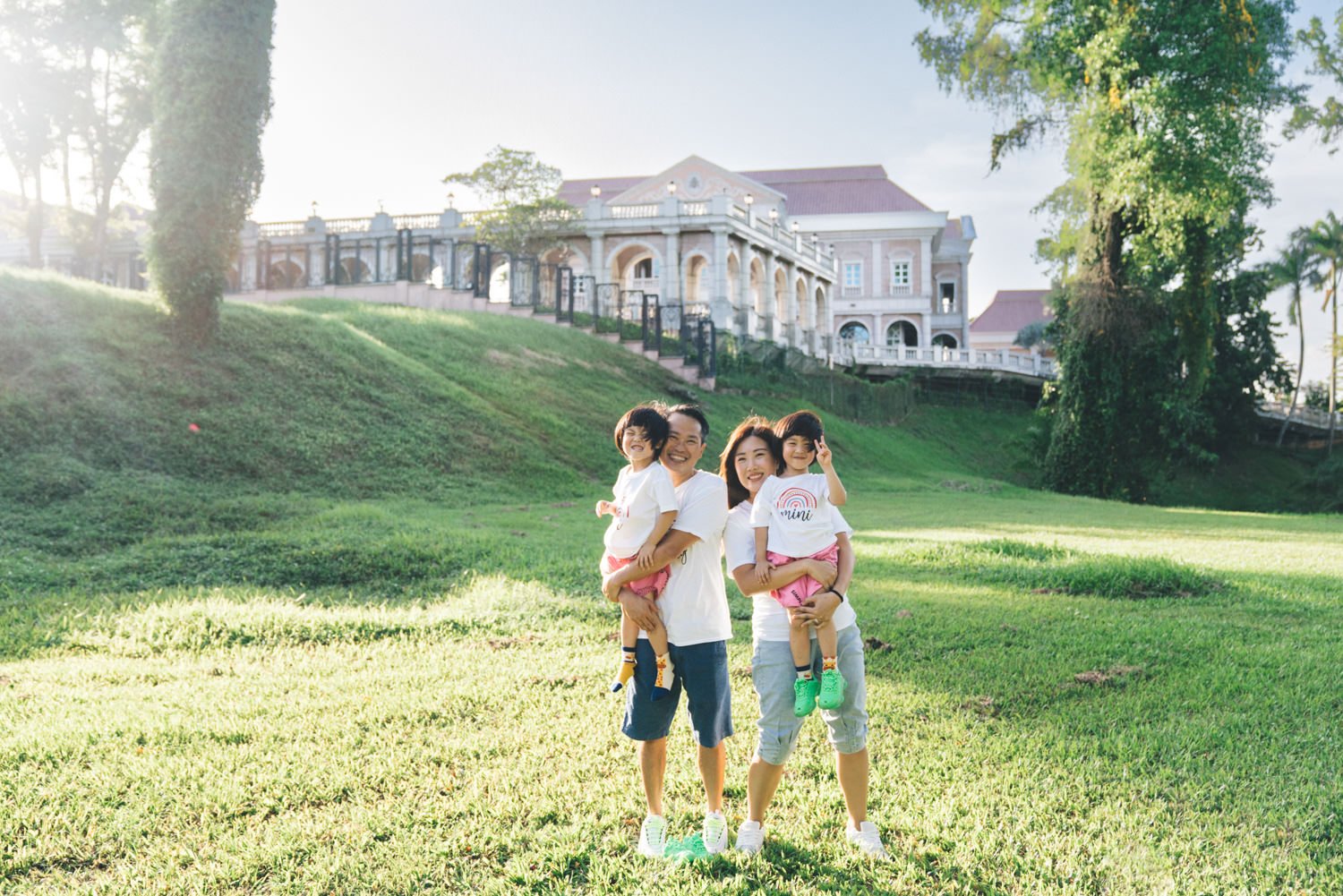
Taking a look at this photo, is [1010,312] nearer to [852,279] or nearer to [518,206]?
[852,279]

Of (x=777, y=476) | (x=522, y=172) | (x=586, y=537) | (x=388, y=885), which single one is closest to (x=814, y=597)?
(x=777, y=476)

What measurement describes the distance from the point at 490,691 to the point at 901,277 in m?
54.4

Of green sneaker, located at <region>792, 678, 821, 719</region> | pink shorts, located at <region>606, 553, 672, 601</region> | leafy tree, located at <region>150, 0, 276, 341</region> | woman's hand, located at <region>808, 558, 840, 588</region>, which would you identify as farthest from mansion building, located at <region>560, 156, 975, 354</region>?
green sneaker, located at <region>792, 678, 821, 719</region>

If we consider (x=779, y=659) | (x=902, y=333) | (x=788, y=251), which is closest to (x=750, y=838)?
(x=779, y=659)

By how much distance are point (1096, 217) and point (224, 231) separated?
18.5 m

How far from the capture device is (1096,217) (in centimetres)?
2317

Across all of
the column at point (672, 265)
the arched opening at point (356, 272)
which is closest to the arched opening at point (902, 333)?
the column at point (672, 265)

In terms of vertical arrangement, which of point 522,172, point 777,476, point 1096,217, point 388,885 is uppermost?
point 522,172

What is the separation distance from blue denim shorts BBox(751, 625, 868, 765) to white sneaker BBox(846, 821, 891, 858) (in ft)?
0.95

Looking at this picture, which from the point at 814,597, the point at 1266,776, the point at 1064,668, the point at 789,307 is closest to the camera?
the point at 814,597

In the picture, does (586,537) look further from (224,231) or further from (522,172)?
(522,172)

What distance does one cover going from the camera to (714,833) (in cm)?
349

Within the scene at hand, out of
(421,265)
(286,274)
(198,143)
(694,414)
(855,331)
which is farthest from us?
(855,331)

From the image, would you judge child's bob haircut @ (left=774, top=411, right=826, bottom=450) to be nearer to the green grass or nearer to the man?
the man
